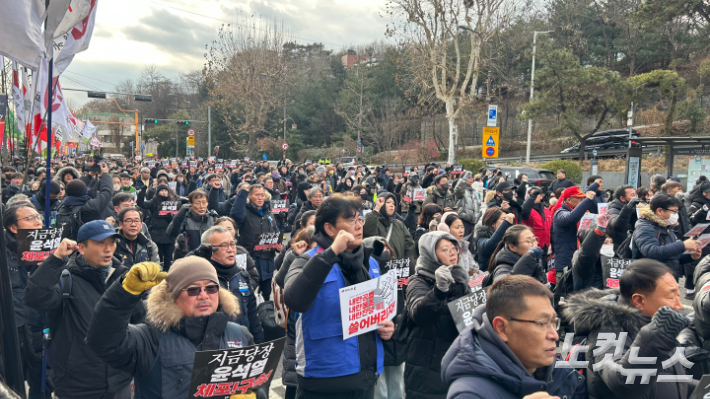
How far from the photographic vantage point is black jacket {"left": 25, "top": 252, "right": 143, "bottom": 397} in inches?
140

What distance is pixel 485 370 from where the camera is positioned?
212 centimetres

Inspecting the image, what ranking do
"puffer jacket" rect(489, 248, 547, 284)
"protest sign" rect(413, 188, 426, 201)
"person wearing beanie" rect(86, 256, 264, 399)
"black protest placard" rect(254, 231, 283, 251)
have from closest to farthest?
"person wearing beanie" rect(86, 256, 264, 399) → "puffer jacket" rect(489, 248, 547, 284) → "black protest placard" rect(254, 231, 283, 251) → "protest sign" rect(413, 188, 426, 201)

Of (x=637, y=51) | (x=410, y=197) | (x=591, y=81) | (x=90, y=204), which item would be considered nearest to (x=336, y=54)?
(x=637, y=51)

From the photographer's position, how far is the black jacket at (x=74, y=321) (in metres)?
3.56

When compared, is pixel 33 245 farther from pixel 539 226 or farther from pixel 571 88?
pixel 571 88

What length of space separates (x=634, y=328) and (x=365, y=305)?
1.46m

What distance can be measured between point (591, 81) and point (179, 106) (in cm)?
6883

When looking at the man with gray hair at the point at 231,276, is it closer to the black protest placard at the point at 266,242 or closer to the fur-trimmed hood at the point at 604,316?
the fur-trimmed hood at the point at 604,316

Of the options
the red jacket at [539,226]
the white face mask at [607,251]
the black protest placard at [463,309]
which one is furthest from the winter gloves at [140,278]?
the red jacket at [539,226]

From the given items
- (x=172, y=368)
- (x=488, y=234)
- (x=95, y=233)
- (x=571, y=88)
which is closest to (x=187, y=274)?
(x=172, y=368)

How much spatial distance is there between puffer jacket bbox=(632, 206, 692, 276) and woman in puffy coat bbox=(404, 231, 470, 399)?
269 centimetres

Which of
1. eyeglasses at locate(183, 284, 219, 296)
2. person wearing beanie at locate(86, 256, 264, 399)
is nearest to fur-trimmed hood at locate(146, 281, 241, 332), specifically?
person wearing beanie at locate(86, 256, 264, 399)

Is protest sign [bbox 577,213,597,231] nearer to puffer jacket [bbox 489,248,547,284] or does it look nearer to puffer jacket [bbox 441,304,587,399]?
puffer jacket [bbox 489,248,547,284]

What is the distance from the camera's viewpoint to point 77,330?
3.69 meters
